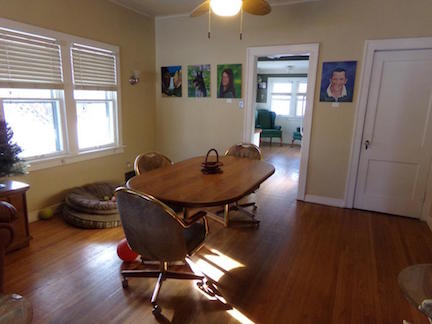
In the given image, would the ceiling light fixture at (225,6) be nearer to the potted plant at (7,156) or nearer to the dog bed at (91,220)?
the potted plant at (7,156)

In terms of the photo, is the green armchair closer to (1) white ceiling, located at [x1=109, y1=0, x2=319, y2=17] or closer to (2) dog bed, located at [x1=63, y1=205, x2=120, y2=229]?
(1) white ceiling, located at [x1=109, y1=0, x2=319, y2=17]

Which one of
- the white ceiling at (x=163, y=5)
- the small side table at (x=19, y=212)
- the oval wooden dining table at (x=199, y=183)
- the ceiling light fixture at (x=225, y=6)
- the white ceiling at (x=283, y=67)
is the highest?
the white ceiling at (x=163, y=5)

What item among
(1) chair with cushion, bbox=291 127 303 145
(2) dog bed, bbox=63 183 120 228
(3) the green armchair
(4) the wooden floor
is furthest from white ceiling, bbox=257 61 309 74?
(2) dog bed, bbox=63 183 120 228

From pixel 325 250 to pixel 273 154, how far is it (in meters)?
4.77

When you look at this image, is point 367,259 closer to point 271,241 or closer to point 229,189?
point 271,241

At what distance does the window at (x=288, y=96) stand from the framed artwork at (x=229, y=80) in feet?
16.1

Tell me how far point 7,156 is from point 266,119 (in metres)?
7.13

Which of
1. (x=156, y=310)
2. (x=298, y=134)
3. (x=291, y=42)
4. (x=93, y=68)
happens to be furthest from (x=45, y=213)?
(x=298, y=134)

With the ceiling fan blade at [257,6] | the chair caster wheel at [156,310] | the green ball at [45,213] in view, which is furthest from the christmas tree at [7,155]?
the ceiling fan blade at [257,6]

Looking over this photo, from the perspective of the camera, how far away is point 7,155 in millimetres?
2381

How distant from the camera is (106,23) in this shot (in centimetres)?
366

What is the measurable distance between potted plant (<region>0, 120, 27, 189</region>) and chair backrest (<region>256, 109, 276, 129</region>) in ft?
22.9

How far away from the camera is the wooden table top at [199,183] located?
183cm

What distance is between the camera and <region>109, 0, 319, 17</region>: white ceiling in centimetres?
371
